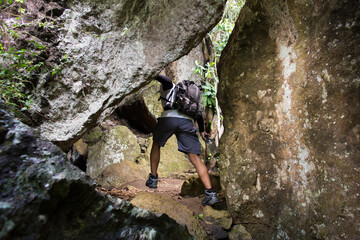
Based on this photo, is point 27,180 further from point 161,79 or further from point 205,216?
point 161,79

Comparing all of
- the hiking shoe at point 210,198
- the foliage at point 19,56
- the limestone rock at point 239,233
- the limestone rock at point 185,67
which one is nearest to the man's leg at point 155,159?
the hiking shoe at point 210,198

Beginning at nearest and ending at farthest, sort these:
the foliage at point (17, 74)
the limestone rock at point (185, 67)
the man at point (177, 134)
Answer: the foliage at point (17, 74)
the man at point (177, 134)
the limestone rock at point (185, 67)

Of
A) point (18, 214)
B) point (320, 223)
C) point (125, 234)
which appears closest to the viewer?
point (18, 214)

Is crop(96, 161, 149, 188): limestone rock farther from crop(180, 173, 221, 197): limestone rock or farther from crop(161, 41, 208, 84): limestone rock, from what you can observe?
crop(161, 41, 208, 84): limestone rock

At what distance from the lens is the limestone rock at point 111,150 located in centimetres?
523

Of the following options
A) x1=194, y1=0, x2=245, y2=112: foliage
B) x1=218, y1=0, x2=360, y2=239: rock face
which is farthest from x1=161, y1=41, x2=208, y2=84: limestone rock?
x1=218, y1=0, x2=360, y2=239: rock face

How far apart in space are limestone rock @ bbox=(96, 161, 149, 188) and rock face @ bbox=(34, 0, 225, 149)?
6.41ft

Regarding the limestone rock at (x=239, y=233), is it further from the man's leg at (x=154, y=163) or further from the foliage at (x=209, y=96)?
the foliage at (x=209, y=96)

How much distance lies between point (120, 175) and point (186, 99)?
2.44 m

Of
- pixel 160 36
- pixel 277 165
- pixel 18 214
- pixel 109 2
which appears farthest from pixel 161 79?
pixel 18 214

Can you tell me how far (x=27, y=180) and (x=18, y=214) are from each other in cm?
16

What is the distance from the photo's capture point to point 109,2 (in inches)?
110

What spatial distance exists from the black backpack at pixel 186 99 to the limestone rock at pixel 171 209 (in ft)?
4.35

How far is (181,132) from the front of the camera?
130 inches
